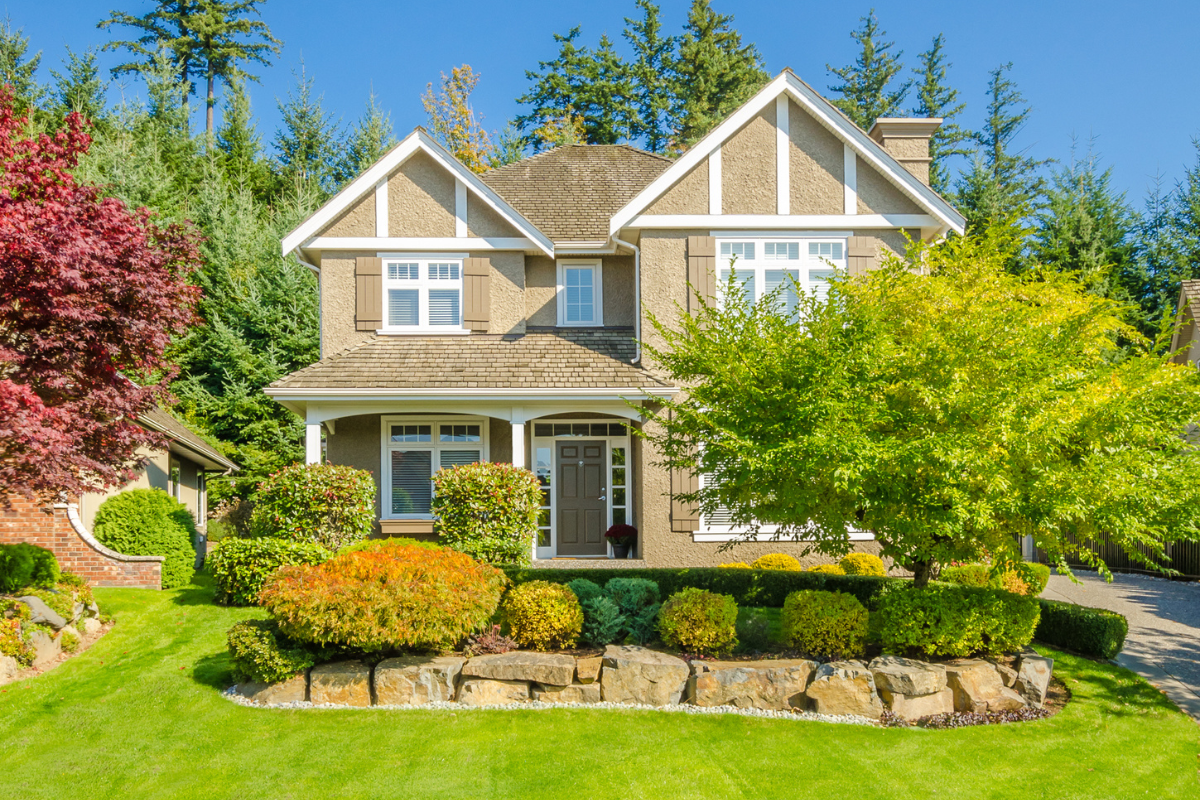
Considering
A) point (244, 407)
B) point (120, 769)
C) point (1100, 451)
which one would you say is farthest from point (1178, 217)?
point (120, 769)

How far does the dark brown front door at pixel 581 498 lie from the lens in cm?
1595

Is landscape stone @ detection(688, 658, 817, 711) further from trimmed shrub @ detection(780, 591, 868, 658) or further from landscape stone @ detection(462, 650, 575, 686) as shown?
landscape stone @ detection(462, 650, 575, 686)

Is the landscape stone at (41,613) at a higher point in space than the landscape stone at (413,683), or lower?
higher

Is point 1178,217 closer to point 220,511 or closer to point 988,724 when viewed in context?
point 988,724

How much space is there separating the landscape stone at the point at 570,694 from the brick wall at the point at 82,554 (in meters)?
8.04

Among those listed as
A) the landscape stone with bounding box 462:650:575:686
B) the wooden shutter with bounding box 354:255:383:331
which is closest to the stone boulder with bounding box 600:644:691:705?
the landscape stone with bounding box 462:650:575:686

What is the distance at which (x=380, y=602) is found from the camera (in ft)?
26.5

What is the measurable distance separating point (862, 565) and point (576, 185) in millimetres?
10036

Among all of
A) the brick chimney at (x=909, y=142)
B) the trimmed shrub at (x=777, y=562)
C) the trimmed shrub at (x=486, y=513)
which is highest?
the brick chimney at (x=909, y=142)

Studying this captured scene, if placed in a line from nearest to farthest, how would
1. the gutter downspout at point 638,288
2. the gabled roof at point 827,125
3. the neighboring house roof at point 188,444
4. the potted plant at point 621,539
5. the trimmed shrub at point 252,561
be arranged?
1. the trimmed shrub at point 252,561
2. the gabled roof at point 827,125
3. the gutter downspout at point 638,288
4. the potted plant at point 621,539
5. the neighboring house roof at point 188,444

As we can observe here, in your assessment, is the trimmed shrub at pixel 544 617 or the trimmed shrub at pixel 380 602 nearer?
the trimmed shrub at pixel 380 602

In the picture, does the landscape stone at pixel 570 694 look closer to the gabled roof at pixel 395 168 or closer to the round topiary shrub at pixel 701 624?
the round topiary shrub at pixel 701 624

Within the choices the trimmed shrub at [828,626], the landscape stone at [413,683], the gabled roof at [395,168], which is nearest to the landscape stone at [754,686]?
the trimmed shrub at [828,626]

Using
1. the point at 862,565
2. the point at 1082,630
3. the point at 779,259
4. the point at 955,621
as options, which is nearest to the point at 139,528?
the point at 779,259
